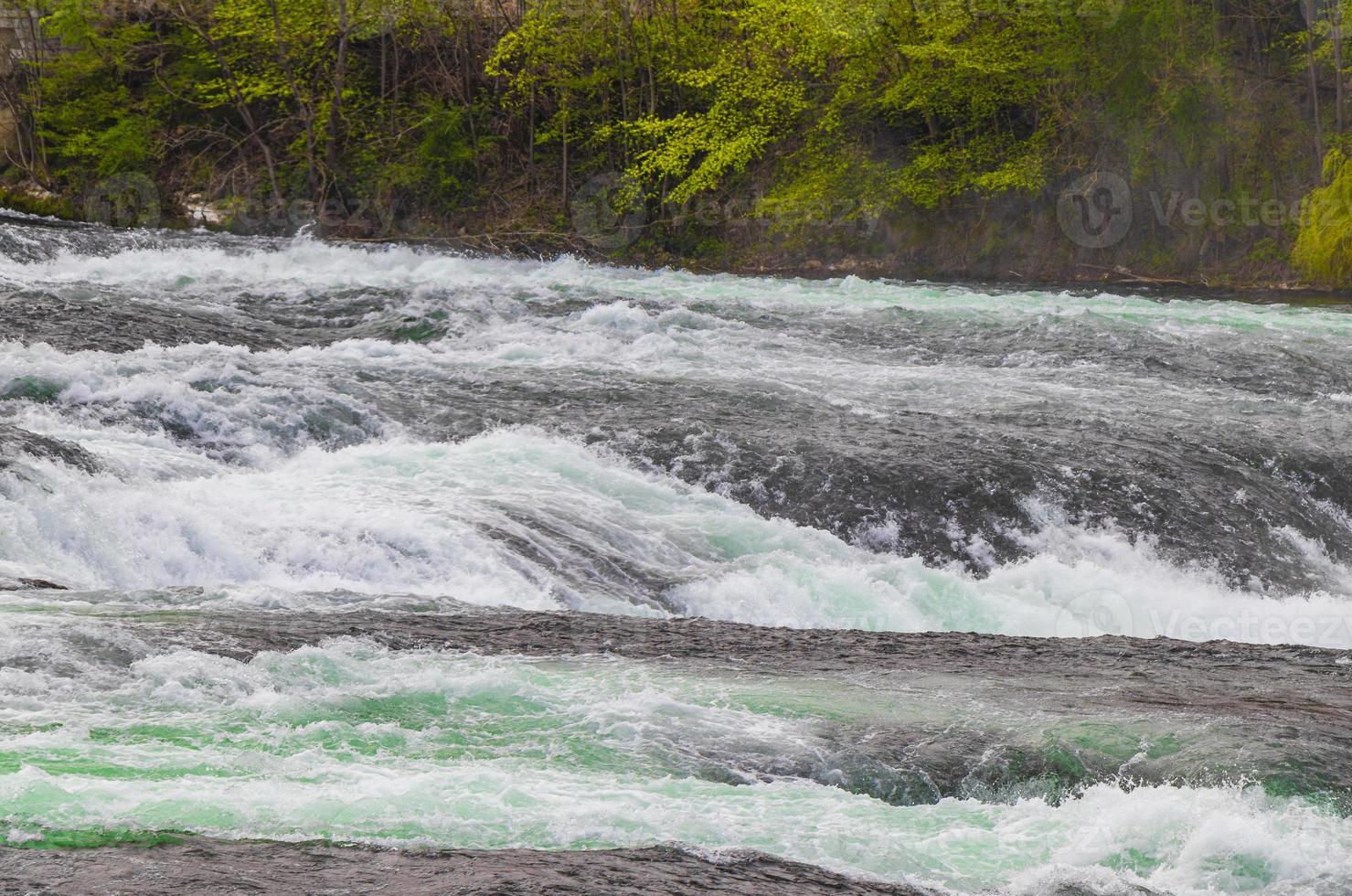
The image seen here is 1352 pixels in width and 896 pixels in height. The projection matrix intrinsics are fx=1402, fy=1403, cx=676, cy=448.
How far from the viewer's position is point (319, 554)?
784 cm

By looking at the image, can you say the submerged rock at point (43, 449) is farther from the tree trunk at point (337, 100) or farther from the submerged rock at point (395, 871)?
the tree trunk at point (337, 100)

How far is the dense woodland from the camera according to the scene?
80.0ft

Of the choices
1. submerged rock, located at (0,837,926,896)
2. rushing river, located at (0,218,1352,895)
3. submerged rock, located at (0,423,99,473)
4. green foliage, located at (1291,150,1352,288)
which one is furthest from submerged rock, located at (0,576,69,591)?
green foliage, located at (1291,150,1352,288)

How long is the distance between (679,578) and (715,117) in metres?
18.6

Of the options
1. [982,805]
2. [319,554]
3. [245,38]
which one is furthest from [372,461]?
[245,38]

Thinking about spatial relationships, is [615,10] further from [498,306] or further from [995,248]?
[498,306]

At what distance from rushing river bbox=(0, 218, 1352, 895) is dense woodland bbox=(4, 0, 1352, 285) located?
318 inches

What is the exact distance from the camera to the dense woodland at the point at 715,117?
24.4 m

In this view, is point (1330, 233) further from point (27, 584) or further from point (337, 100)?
point (27, 584)

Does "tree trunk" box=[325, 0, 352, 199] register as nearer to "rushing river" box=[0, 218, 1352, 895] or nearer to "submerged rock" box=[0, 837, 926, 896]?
"rushing river" box=[0, 218, 1352, 895]

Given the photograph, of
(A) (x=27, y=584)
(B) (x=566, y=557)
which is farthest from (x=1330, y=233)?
(A) (x=27, y=584)

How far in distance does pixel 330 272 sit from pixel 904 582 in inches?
468

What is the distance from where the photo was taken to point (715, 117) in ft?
84.0

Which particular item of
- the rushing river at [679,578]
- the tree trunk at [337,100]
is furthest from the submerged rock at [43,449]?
the tree trunk at [337,100]
